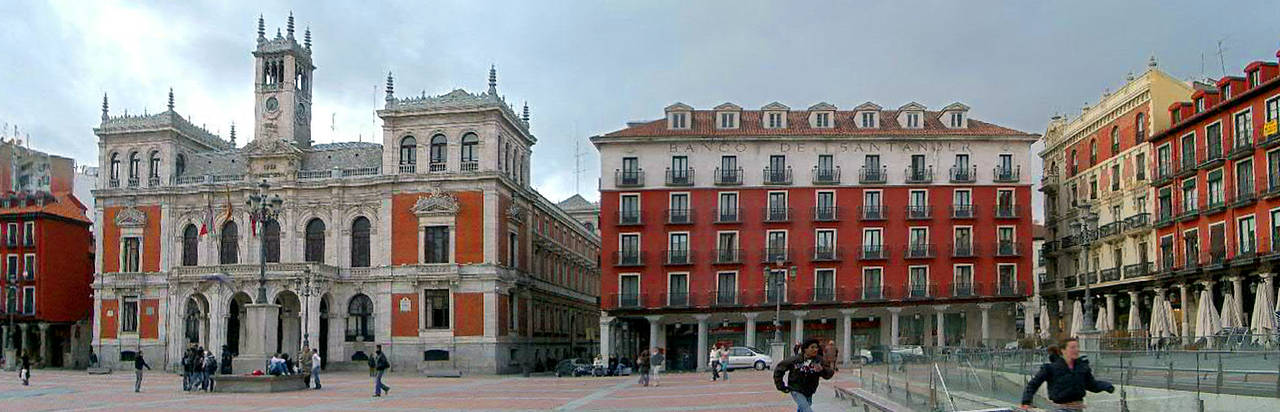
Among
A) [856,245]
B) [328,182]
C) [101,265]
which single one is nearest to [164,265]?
[101,265]

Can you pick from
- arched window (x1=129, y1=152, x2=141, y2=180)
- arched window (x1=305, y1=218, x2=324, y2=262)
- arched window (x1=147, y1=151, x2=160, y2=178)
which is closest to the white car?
arched window (x1=305, y1=218, x2=324, y2=262)

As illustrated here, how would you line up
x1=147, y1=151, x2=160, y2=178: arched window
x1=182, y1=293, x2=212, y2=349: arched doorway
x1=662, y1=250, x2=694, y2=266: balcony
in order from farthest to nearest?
x1=147, y1=151, x2=160, y2=178: arched window → x1=182, y1=293, x2=212, y2=349: arched doorway → x1=662, y1=250, x2=694, y2=266: balcony

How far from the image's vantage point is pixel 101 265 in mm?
74938

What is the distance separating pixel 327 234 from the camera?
71.1 m

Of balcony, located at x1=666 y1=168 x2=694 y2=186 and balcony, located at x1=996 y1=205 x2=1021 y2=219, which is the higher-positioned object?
balcony, located at x1=666 y1=168 x2=694 y2=186

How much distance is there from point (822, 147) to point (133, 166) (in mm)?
40653

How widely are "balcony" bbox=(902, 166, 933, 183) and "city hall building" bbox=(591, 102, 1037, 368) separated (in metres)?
0.05

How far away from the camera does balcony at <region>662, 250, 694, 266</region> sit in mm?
67500

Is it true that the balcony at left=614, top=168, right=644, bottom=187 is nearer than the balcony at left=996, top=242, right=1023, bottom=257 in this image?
Yes

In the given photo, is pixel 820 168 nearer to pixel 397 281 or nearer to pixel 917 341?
pixel 917 341

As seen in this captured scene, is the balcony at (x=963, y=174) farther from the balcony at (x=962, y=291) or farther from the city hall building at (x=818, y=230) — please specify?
the balcony at (x=962, y=291)

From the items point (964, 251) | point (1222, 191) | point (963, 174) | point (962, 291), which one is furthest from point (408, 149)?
point (1222, 191)

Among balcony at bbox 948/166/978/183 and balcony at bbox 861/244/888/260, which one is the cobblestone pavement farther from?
balcony at bbox 948/166/978/183

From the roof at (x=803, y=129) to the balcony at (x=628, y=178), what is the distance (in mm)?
1995
